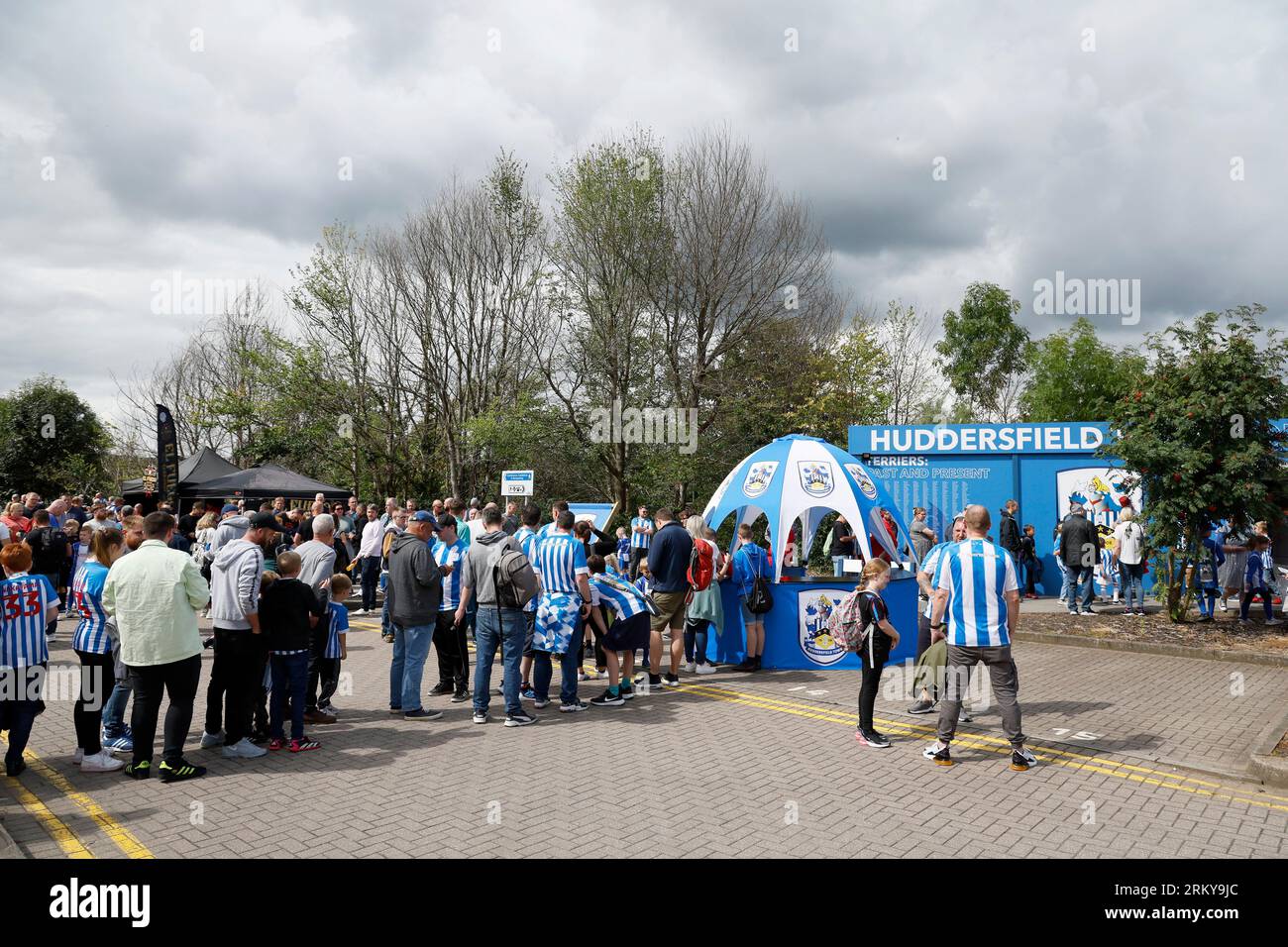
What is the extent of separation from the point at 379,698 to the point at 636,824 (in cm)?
468

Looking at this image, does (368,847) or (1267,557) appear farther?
(1267,557)

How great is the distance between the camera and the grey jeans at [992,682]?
6.49 m

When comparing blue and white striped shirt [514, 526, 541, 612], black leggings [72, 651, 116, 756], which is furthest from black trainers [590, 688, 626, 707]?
black leggings [72, 651, 116, 756]

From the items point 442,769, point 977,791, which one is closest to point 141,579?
point 442,769

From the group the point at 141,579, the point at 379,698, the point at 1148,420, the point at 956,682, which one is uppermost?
the point at 1148,420

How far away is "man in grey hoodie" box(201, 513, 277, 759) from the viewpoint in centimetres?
667

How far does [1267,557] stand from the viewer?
1388 centimetres

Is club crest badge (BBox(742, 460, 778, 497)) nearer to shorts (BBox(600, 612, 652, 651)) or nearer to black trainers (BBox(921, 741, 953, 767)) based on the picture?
shorts (BBox(600, 612, 652, 651))

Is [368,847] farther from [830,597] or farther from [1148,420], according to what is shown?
[1148,420]

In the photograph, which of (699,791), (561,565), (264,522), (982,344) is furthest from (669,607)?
(982,344)

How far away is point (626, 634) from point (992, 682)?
3.70 meters

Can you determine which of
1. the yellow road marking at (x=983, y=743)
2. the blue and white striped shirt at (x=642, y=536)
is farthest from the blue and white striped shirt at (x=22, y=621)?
the blue and white striped shirt at (x=642, y=536)

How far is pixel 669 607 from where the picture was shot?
967 centimetres

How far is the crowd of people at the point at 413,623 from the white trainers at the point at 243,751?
11mm
